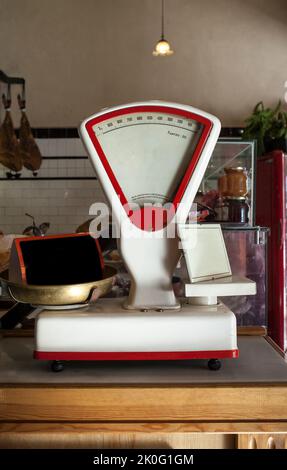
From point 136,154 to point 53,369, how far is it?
0.47m

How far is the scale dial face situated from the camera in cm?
104

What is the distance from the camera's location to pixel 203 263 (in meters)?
1.03

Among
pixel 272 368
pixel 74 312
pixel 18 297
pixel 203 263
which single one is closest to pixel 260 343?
pixel 272 368

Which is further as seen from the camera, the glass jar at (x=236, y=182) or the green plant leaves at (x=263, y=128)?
the green plant leaves at (x=263, y=128)

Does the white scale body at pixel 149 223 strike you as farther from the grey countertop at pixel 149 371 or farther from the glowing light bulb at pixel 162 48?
the glowing light bulb at pixel 162 48

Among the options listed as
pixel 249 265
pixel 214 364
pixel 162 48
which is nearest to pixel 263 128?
pixel 162 48

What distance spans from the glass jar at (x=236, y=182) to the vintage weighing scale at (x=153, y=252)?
616 millimetres

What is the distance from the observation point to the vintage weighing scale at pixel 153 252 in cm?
98

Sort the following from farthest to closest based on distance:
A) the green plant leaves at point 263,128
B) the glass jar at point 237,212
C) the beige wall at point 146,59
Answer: the beige wall at point 146,59
the green plant leaves at point 263,128
the glass jar at point 237,212

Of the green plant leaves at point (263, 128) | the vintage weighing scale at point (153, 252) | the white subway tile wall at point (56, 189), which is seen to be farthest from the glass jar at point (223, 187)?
the white subway tile wall at point (56, 189)

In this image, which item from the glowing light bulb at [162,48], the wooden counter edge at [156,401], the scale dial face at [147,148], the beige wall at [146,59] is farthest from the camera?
the beige wall at [146,59]

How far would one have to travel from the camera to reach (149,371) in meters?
1.00
